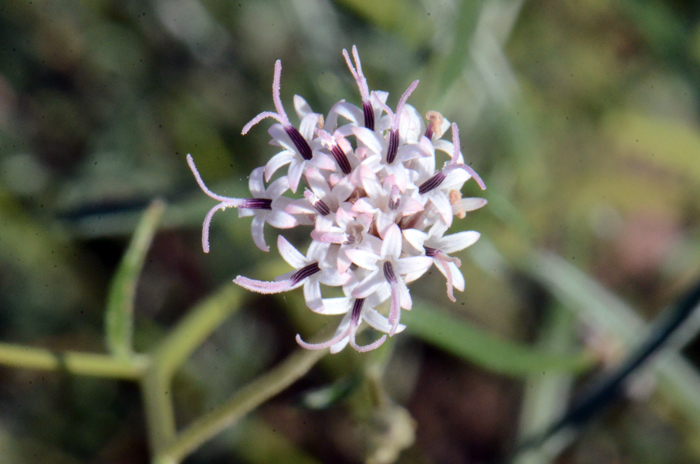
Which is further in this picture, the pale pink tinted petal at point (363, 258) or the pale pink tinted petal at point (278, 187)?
the pale pink tinted petal at point (278, 187)

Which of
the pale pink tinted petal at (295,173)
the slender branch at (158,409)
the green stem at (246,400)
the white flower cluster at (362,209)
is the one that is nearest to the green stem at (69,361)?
the slender branch at (158,409)

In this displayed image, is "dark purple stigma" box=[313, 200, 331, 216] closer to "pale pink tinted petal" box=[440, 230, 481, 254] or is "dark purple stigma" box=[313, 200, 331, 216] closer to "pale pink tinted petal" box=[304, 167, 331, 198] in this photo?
"pale pink tinted petal" box=[304, 167, 331, 198]

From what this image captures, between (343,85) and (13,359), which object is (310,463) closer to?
(13,359)

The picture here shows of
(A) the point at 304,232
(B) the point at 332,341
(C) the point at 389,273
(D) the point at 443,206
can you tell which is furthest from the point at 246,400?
(A) the point at 304,232

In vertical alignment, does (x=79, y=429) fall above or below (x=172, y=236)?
below

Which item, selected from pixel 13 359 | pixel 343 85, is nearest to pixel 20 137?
pixel 13 359

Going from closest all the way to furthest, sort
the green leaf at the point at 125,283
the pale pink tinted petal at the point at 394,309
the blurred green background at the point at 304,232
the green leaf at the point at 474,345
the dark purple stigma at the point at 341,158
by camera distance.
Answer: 1. the pale pink tinted petal at the point at 394,309
2. the dark purple stigma at the point at 341,158
3. the green leaf at the point at 125,283
4. the green leaf at the point at 474,345
5. the blurred green background at the point at 304,232

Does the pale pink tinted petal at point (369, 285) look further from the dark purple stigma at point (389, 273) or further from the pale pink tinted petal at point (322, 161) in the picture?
the pale pink tinted petal at point (322, 161)
